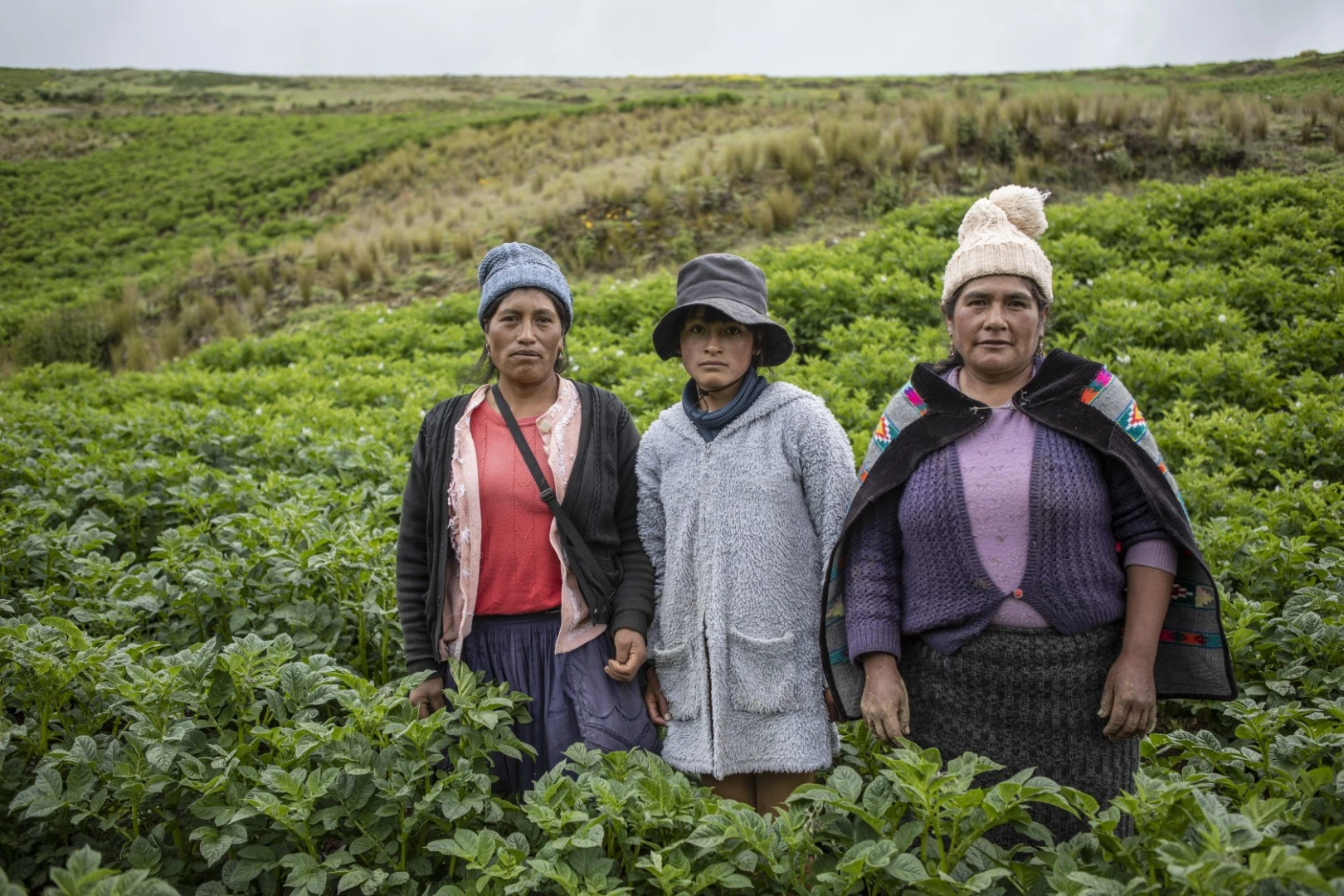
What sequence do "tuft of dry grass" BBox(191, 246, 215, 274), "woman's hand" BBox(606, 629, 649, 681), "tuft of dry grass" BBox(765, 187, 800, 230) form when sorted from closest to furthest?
"woman's hand" BBox(606, 629, 649, 681) < "tuft of dry grass" BBox(765, 187, 800, 230) < "tuft of dry grass" BBox(191, 246, 215, 274)

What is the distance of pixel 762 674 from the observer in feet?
8.36

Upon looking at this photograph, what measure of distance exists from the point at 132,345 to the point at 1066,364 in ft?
49.3

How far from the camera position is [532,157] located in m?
22.2

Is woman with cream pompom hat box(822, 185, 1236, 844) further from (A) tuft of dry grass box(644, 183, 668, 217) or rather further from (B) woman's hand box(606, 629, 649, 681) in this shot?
(A) tuft of dry grass box(644, 183, 668, 217)

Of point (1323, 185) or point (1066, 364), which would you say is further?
point (1323, 185)

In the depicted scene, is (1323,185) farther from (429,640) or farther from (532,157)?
(532,157)

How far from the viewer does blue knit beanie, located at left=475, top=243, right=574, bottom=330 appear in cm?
274

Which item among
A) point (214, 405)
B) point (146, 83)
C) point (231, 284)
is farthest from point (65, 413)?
point (146, 83)

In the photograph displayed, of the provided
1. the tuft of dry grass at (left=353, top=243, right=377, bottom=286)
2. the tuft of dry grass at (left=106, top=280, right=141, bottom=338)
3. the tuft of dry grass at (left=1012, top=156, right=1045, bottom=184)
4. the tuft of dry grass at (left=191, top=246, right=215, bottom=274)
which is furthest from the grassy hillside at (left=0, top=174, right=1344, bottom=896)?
the tuft of dry grass at (left=191, top=246, right=215, bottom=274)

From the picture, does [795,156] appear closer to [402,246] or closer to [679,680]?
[402,246]

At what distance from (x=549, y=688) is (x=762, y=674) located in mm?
660

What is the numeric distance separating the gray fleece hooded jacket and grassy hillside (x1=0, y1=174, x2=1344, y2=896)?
27 cm

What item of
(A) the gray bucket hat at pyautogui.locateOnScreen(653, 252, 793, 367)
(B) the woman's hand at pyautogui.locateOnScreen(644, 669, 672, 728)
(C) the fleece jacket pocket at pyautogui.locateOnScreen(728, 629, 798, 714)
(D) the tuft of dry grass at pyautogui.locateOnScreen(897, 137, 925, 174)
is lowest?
(B) the woman's hand at pyautogui.locateOnScreen(644, 669, 672, 728)

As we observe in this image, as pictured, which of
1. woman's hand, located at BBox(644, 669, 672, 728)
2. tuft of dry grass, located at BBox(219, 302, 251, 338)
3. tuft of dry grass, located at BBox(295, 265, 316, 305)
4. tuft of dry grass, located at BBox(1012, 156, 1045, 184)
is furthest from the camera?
tuft of dry grass, located at BBox(295, 265, 316, 305)
